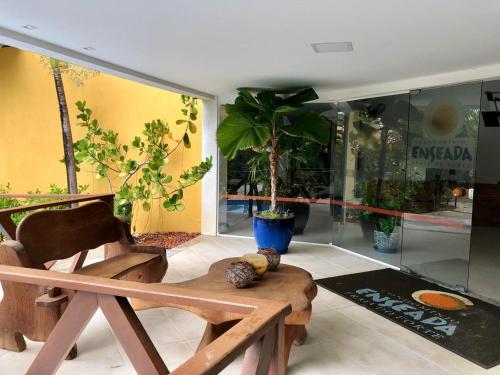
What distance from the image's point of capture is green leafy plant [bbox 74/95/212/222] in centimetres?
544

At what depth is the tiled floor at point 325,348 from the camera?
2.54 meters

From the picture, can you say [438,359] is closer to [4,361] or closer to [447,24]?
[447,24]

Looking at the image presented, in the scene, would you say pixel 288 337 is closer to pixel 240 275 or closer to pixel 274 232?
pixel 240 275

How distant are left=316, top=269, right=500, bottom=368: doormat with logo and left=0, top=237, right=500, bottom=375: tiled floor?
0.12 m

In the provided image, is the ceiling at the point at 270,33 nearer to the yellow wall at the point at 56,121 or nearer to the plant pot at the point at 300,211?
the plant pot at the point at 300,211

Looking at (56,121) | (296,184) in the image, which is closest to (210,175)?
(296,184)

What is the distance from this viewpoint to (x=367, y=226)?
5.34 meters

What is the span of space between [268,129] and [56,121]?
404 centimetres

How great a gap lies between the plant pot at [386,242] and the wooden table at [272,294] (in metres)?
2.51

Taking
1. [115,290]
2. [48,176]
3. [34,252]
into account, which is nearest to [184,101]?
[48,176]

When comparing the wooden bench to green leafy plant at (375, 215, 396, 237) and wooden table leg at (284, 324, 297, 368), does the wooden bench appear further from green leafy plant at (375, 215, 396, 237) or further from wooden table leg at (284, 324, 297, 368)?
green leafy plant at (375, 215, 396, 237)

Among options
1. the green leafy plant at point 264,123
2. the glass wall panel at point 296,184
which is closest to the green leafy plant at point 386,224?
the glass wall panel at point 296,184

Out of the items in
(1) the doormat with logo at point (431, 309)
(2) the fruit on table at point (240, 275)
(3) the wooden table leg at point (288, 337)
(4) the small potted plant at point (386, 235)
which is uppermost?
(2) the fruit on table at point (240, 275)

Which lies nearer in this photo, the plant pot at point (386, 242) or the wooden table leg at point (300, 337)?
the wooden table leg at point (300, 337)
